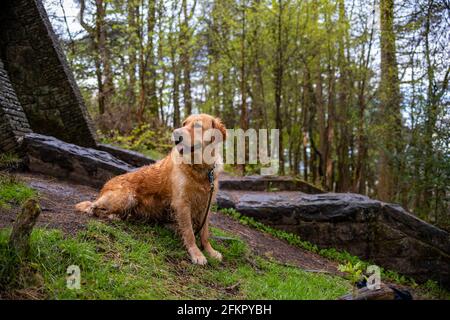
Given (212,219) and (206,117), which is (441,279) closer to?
(212,219)

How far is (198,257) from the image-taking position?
4055 millimetres

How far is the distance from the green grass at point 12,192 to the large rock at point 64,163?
1.25 metres

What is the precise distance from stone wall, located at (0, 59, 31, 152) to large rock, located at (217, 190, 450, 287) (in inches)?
177

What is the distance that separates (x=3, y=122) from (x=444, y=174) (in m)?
9.84

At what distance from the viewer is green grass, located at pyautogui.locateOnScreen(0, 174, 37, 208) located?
176 inches

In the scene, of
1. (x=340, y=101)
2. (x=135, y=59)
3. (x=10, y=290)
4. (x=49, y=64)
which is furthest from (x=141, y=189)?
(x=340, y=101)

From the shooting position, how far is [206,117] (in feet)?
13.5

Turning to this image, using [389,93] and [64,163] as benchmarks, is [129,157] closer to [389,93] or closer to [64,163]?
[64,163]

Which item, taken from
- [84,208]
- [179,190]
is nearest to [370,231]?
[179,190]

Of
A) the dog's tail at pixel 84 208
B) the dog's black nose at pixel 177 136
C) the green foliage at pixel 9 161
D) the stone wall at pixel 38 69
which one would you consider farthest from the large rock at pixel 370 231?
the stone wall at pixel 38 69

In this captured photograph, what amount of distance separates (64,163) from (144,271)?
4.08m

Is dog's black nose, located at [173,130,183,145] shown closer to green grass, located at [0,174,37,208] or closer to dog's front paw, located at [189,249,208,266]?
dog's front paw, located at [189,249,208,266]

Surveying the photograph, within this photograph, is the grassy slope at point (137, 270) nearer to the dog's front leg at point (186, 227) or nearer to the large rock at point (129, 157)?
the dog's front leg at point (186, 227)
